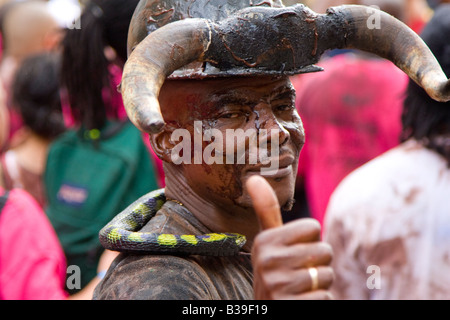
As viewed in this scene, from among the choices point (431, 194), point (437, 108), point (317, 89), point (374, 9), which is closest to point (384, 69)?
point (317, 89)

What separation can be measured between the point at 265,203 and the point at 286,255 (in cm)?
15

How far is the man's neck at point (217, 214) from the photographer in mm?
2838

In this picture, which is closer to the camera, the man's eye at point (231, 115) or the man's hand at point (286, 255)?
the man's hand at point (286, 255)

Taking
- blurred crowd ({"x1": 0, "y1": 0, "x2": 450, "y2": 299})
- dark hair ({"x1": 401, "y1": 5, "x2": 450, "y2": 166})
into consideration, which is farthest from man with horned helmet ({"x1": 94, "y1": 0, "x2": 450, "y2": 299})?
dark hair ({"x1": 401, "y1": 5, "x2": 450, "y2": 166})

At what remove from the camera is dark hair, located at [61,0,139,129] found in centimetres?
462

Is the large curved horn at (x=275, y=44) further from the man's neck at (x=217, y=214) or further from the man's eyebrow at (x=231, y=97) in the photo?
the man's neck at (x=217, y=214)

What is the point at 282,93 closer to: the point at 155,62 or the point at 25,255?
the point at 155,62

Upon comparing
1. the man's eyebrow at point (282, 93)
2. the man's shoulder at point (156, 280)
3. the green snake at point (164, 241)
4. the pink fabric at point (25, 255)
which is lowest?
the pink fabric at point (25, 255)

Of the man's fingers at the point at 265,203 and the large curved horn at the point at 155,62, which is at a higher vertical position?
the large curved horn at the point at 155,62

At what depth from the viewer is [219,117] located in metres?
2.69

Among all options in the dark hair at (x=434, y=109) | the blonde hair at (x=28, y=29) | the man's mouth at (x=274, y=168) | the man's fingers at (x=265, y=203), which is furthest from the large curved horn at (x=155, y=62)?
the blonde hair at (x=28, y=29)

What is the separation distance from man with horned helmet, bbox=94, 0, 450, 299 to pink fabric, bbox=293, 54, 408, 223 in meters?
2.28

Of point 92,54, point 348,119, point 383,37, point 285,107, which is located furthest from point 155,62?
point 348,119
